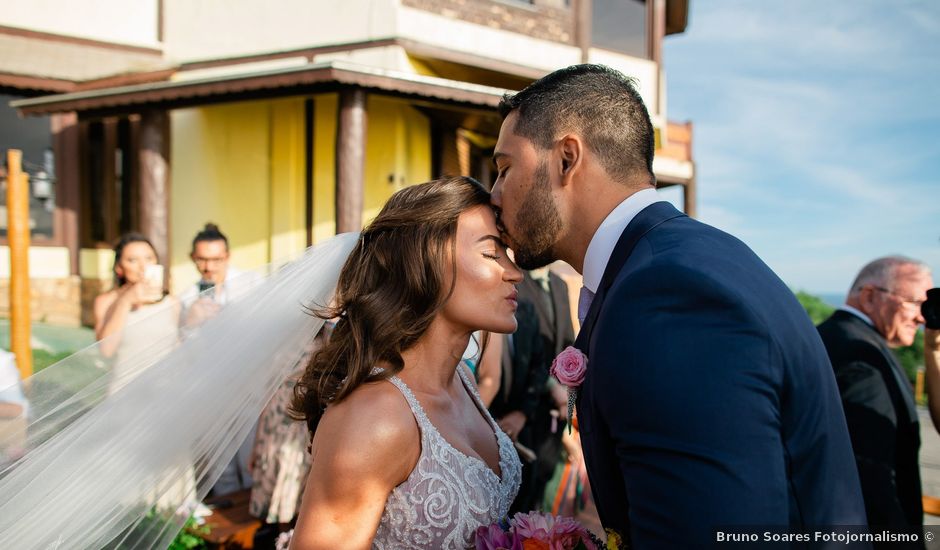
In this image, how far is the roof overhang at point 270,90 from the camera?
798 centimetres

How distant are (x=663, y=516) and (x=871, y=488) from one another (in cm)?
250

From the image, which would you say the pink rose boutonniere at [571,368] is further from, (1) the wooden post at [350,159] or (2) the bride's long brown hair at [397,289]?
(1) the wooden post at [350,159]

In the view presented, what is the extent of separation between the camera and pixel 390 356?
6.74 ft

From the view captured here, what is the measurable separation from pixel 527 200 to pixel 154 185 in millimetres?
8662

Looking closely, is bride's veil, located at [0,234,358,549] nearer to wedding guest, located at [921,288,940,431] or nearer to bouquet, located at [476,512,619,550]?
bouquet, located at [476,512,619,550]

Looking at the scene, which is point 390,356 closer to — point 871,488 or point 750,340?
point 750,340

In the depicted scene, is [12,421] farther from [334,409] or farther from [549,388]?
[549,388]

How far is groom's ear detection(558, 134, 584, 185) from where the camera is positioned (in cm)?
170

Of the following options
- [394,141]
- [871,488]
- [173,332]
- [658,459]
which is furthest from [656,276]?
[394,141]

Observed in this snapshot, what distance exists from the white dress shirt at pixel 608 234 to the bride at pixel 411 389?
0.47 metres

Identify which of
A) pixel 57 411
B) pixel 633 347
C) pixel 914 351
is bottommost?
pixel 914 351

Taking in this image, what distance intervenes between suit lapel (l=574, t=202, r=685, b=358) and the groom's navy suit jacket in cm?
7

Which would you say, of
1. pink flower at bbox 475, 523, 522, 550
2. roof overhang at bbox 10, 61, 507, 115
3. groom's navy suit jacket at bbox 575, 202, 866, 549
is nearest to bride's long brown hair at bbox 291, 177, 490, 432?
pink flower at bbox 475, 523, 522, 550

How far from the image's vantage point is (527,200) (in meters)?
1.79
